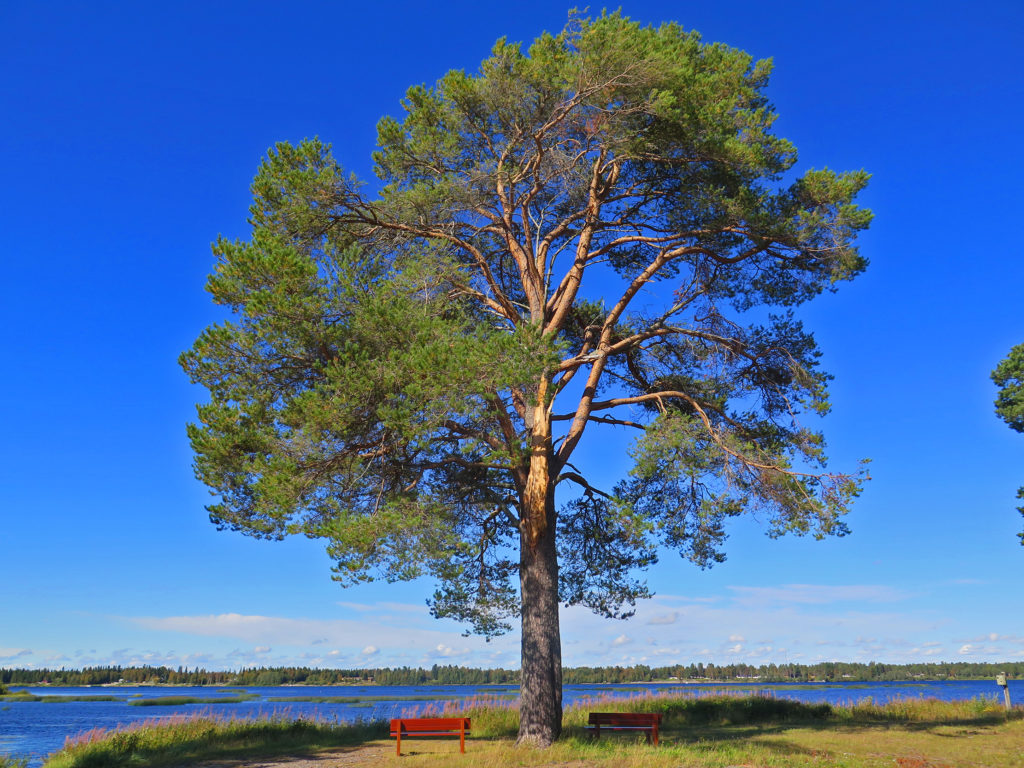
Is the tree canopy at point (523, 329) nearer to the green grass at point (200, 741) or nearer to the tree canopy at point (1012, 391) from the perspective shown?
the green grass at point (200, 741)

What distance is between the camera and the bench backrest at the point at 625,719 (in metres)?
12.6

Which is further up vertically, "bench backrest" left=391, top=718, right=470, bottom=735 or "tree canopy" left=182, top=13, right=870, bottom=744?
"tree canopy" left=182, top=13, right=870, bottom=744

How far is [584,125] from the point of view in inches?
509

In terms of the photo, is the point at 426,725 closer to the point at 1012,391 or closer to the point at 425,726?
the point at 425,726

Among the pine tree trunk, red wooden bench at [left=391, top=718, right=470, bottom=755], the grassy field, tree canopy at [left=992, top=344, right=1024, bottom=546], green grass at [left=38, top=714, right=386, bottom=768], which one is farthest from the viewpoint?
tree canopy at [left=992, top=344, right=1024, bottom=546]

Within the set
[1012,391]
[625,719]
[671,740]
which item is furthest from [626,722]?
[1012,391]

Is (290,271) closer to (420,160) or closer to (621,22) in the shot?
(420,160)

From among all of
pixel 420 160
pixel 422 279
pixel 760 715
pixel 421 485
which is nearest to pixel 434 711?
pixel 760 715

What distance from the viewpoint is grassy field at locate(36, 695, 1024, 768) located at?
33.8 feet

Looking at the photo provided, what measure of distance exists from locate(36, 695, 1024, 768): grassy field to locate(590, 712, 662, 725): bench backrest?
Result: 0.32 metres

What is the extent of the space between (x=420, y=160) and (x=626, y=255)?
184 inches

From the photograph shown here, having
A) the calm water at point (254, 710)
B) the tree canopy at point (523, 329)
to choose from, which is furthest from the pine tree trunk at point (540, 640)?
the calm water at point (254, 710)

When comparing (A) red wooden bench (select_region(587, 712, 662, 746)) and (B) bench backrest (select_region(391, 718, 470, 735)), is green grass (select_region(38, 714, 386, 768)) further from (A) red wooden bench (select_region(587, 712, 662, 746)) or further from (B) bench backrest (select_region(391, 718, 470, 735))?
(A) red wooden bench (select_region(587, 712, 662, 746))

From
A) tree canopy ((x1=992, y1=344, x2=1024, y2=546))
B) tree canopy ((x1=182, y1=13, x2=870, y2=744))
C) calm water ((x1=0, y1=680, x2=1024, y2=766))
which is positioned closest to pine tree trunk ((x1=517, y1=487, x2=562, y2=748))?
tree canopy ((x1=182, y1=13, x2=870, y2=744))
